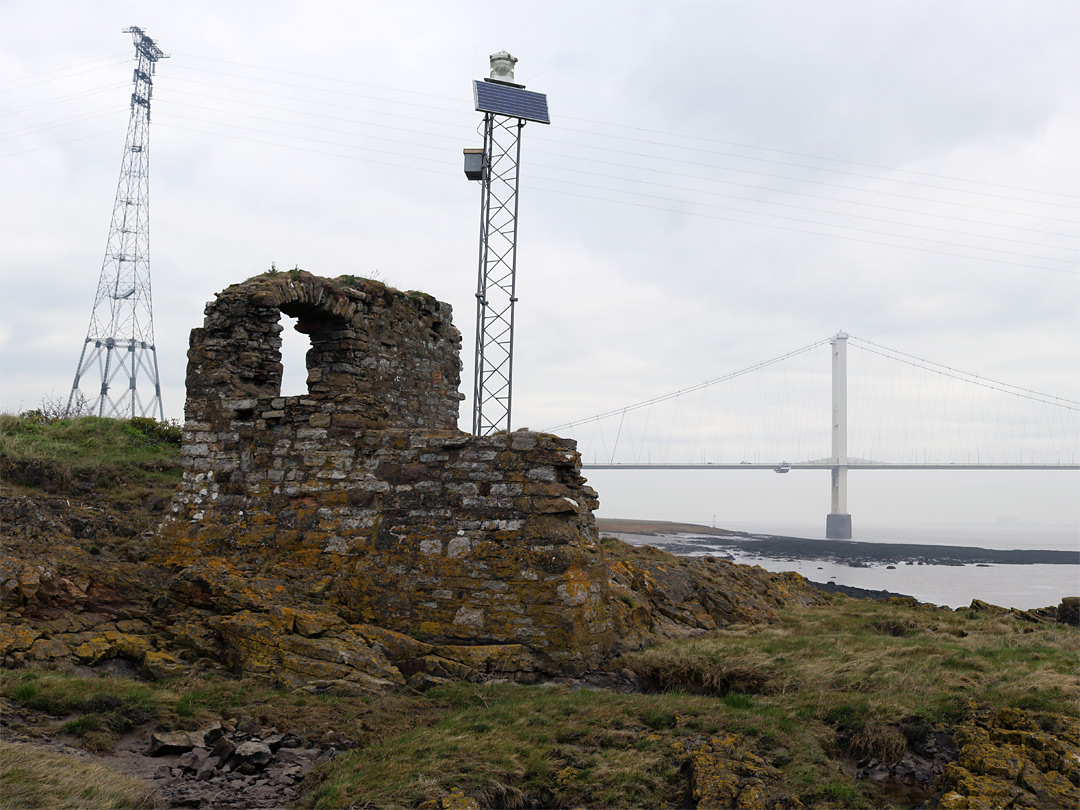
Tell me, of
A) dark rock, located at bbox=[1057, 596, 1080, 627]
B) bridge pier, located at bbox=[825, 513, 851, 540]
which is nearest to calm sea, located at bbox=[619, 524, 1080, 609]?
dark rock, located at bbox=[1057, 596, 1080, 627]

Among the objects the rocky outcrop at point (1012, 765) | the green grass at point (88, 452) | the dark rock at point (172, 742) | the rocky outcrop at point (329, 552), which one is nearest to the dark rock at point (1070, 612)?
the rocky outcrop at point (329, 552)

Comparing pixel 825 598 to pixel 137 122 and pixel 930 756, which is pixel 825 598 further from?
pixel 137 122

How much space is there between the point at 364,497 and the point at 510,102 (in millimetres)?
11626

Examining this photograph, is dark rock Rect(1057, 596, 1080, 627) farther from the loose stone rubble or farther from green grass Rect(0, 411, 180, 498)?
green grass Rect(0, 411, 180, 498)

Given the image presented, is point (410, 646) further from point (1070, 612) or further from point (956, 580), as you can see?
point (956, 580)

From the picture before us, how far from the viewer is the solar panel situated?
54.1 feet

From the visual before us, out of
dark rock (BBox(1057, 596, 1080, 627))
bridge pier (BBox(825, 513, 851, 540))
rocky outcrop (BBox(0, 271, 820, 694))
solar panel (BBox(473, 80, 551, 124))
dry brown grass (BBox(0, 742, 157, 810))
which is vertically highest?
solar panel (BBox(473, 80, 551, 124))

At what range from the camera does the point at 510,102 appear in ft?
54.8

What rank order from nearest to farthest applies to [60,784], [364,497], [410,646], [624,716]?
1. [60,784]
2. [624,716]
3. [410,646]
4. [364,497]

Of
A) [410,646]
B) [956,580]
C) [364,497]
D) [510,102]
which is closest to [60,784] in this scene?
[410,646]

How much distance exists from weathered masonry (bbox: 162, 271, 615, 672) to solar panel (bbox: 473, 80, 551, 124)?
7.96 meters

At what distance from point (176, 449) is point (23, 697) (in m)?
10.1

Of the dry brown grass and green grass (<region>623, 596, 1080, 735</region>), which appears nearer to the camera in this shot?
the dry brown grass

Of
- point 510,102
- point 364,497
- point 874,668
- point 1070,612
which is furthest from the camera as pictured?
point 510,102
